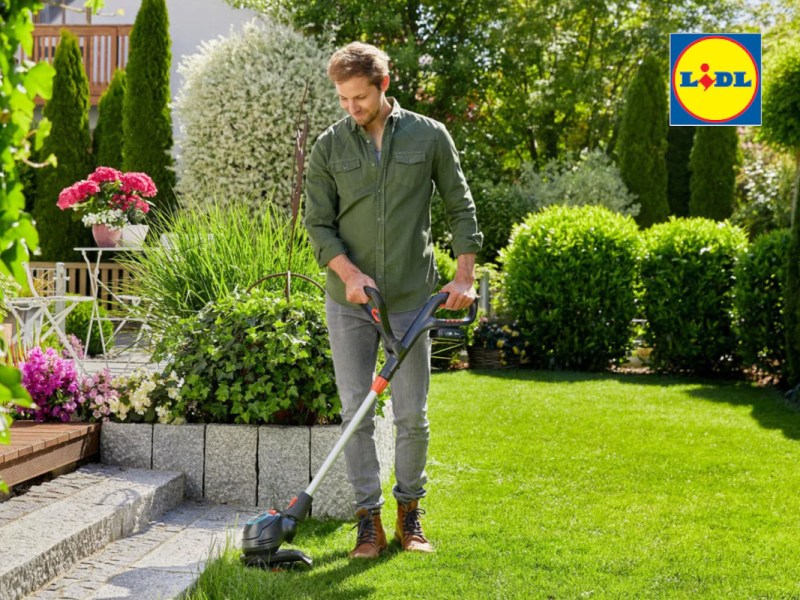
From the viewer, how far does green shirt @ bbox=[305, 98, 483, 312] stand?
3160 millimetres

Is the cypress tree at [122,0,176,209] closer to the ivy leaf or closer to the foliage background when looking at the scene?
the foliage background

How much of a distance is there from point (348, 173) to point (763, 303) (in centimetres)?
472

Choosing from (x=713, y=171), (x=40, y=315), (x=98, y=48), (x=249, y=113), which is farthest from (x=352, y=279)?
(x=98, y=48)

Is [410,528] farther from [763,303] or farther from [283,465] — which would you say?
[763,303]

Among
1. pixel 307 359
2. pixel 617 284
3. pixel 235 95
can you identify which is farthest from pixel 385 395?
pixel 235 95

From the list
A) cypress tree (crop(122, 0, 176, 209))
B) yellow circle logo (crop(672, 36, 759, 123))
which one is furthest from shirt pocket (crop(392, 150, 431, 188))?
cypress tree (crop(122, 0, 176, 209))

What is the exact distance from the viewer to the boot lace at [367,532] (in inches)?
127

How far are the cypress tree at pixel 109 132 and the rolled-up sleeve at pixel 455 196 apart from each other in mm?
9932

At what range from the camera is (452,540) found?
3400mm

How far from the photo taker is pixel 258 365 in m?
3.85

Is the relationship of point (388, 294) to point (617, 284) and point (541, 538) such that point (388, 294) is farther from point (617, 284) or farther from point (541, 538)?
point (617, 284)

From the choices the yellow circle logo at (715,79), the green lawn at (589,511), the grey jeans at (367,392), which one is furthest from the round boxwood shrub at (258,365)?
the yellow circle logo at (715,79)

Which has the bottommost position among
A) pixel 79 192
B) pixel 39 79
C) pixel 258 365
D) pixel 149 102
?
pixel 258 365

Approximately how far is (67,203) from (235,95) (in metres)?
4.43
